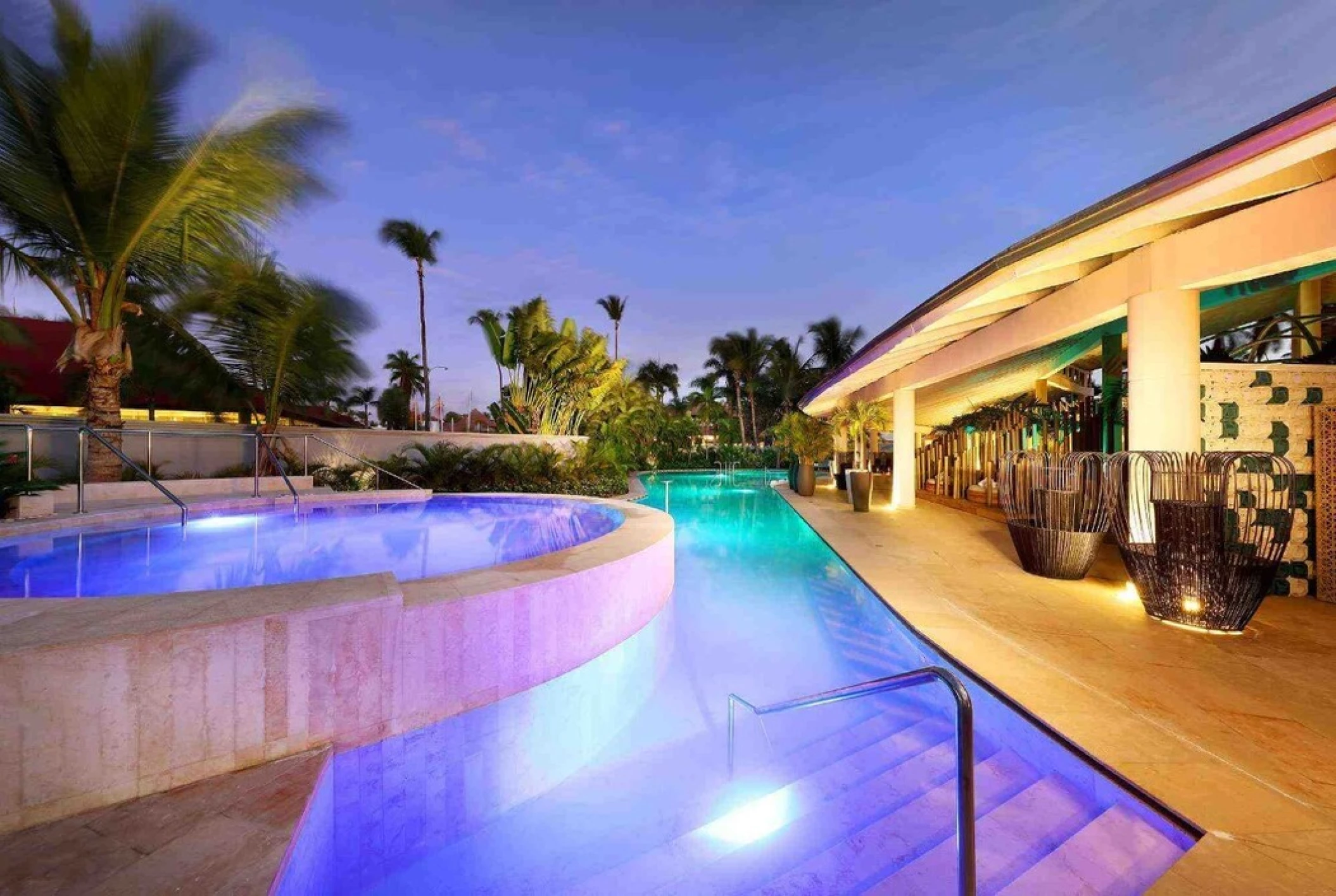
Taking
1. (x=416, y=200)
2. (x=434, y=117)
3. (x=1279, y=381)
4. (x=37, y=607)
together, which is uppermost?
(x=416, y=200)

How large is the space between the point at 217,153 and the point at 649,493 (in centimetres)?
1363

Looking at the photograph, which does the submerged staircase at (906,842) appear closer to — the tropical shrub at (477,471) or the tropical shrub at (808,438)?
the tropical shrub at (477,471)

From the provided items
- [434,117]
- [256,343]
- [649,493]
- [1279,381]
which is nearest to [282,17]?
[434,117]

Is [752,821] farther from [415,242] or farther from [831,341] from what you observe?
[831,341]

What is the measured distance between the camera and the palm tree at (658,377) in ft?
152

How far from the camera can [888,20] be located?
53.5 feet

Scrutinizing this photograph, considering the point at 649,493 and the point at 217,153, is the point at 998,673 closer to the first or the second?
the point at 217,153

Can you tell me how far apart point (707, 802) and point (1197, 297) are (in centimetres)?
628

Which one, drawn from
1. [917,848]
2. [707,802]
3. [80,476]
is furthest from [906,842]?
[80,476]

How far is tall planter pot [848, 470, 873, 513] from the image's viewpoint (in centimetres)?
1285

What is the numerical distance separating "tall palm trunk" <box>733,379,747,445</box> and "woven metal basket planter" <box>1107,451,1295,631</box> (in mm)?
35078

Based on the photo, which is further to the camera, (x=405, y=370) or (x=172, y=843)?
(x=405, y=370)

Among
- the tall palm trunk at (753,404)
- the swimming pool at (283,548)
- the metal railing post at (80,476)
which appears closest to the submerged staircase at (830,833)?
the swimming pool at (283,548)

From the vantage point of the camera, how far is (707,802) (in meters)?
3.04
